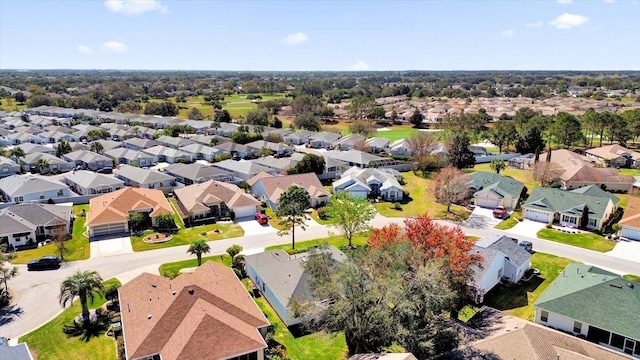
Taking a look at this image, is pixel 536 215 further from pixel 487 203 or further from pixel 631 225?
pixel 631 225

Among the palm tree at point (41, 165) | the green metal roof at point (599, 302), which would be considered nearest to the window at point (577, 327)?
the green metal roof at point (599, 302)

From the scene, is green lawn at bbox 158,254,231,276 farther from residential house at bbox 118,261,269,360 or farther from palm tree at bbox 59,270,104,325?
palm tree at bbox 59,270,104,325

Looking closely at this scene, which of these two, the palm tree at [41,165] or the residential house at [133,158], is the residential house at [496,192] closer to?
the residential house at [133,158]

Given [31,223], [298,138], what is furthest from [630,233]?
[298,138]

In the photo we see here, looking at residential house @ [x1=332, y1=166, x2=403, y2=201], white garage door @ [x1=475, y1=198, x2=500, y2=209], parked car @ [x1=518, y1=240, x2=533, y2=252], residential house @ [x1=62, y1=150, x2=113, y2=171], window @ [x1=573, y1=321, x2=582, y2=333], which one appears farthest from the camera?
residential house @ [x1=62, y1=150, x2=113, y2=171]

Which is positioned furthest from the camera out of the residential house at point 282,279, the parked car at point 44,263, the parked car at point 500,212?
the parked car at point 500,212

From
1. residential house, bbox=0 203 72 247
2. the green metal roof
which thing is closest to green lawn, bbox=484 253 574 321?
the green metal roof
